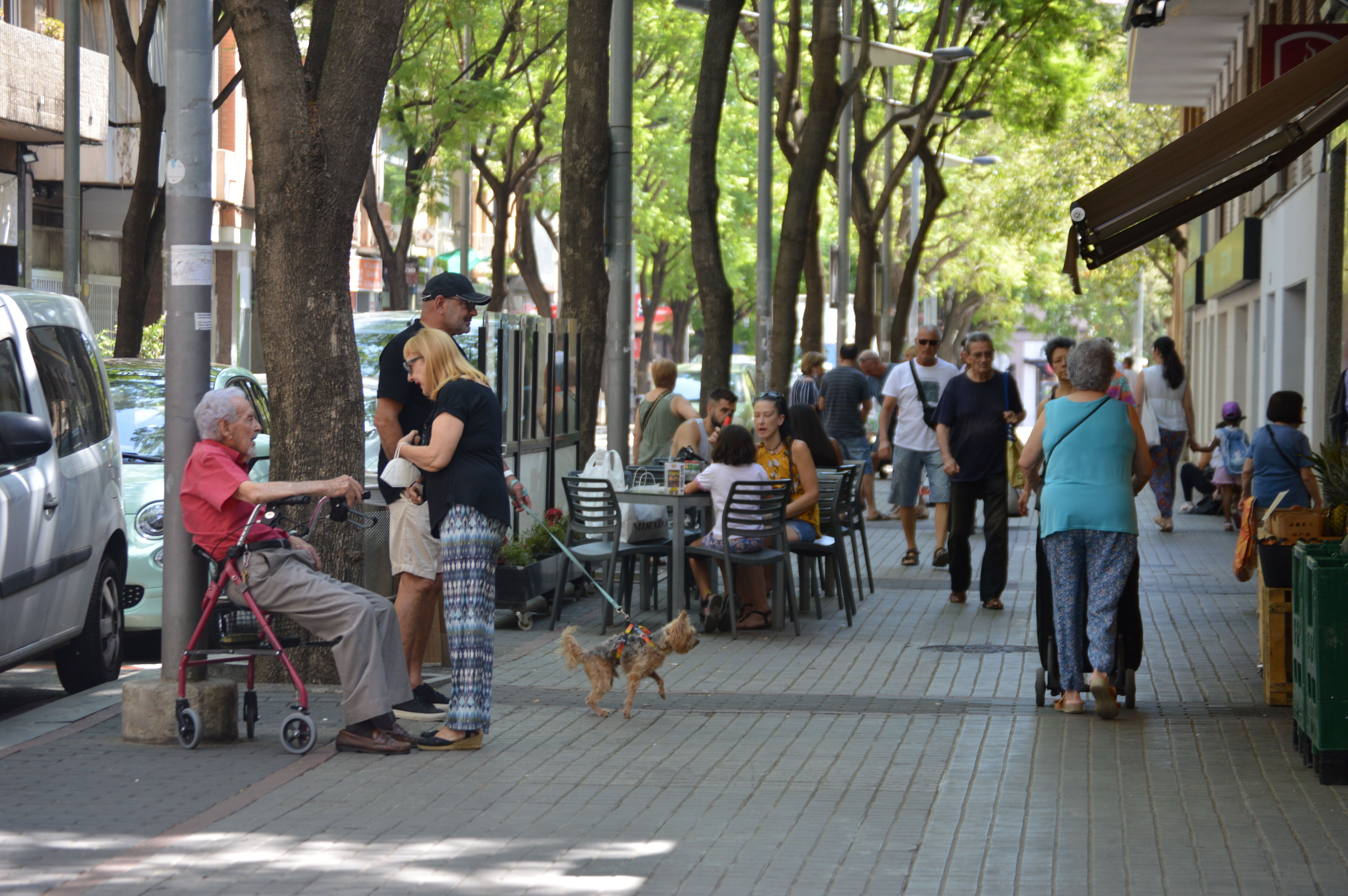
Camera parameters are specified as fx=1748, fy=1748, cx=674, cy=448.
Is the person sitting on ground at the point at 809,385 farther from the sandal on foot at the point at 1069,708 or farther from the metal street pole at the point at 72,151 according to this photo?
the sandal on foot at the point at 1069,708

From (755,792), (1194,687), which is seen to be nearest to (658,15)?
(1194,687)

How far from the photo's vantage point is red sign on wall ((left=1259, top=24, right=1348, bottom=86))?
570 inches

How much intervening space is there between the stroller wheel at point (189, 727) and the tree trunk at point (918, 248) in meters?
22.4

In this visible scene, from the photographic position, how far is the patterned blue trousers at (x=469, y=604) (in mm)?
7277

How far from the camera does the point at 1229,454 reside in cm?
1780

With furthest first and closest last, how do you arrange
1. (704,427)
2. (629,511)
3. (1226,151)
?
1. (704,427)
2. (629,511)
3. (1226,151)

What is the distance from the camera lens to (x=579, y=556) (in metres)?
11.4

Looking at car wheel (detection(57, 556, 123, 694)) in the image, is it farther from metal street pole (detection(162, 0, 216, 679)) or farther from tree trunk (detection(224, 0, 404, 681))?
metal street pole (detection(162, 0, 216, 679))

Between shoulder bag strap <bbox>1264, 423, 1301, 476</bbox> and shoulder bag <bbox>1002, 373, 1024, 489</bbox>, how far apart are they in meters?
1.76

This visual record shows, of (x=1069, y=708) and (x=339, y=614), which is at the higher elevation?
(x=339, y=614)

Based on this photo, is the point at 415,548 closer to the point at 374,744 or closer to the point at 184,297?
the point at 374,744

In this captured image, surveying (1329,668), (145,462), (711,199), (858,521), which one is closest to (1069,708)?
(1329,668)

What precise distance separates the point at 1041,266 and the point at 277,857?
185 feet

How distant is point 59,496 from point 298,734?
2136mm
